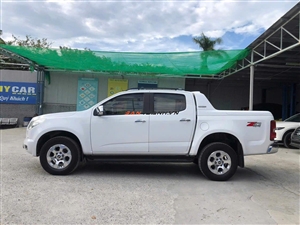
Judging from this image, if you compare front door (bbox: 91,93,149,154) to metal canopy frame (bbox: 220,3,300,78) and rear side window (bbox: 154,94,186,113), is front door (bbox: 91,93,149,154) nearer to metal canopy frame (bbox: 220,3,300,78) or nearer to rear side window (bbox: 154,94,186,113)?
rear side window (bbox: 154,94,186,113)

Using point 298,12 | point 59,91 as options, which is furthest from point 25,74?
point 298,12

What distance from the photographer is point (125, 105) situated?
5.68 metres

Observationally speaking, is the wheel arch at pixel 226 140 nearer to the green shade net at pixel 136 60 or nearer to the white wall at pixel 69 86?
the green shade net at pixel 136 60

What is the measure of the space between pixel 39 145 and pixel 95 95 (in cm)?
1171

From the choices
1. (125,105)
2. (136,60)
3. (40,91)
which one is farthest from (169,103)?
(40,91)

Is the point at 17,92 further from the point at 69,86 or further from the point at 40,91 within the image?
the point at 69,86

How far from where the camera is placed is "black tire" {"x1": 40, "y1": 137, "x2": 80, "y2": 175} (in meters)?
5.46

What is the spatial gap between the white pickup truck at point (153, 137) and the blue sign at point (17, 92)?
40.6 ft

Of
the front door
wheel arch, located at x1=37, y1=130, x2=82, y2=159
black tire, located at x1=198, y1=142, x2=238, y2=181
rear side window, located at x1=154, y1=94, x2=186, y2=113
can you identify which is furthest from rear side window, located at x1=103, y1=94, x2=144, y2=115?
black tire, located at x1=198, y1=142, x2=238, y2=181

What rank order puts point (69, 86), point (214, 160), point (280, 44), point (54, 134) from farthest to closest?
point (69, 86) → point (280, 44) → point (54, 134) → point (214, 160)

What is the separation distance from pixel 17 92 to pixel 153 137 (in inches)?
557

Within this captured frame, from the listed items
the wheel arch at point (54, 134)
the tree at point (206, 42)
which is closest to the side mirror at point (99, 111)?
the wheel arch at point (54, 134)

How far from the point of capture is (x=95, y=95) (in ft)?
56.2

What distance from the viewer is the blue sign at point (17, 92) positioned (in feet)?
54.7
